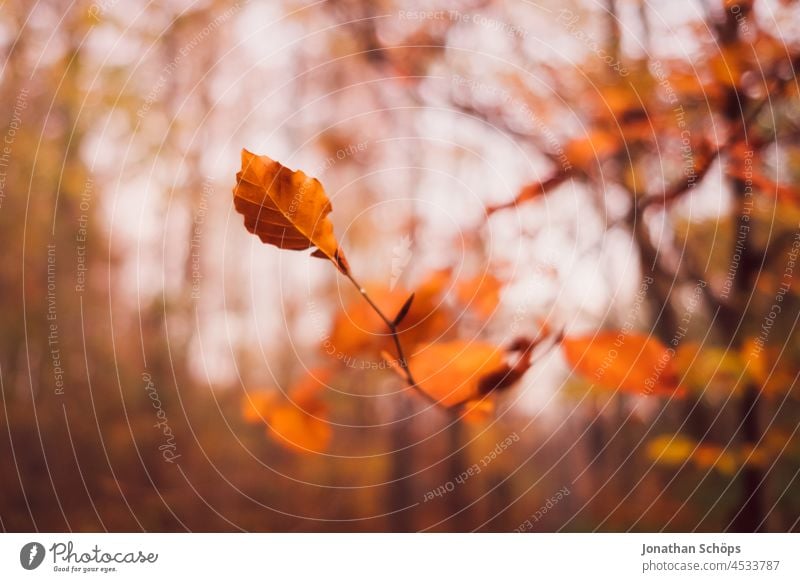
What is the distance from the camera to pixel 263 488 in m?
2.66

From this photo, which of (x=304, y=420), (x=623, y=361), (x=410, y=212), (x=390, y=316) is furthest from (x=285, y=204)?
(x=410, y=212)

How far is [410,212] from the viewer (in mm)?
1180

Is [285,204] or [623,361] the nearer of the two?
[285,204]

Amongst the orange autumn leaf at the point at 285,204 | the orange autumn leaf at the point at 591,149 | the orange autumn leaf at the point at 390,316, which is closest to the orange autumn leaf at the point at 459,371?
the orange autumn leaf at the point at 390,316

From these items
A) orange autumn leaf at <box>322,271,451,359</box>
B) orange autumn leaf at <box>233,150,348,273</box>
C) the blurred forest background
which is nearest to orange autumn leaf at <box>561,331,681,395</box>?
the blurred forest background

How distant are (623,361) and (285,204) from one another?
47cm

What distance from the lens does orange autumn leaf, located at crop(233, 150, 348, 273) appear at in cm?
38

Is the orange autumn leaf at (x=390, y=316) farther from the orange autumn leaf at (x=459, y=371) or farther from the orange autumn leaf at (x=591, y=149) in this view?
the orange autumn leaf at (x=591, y=149)

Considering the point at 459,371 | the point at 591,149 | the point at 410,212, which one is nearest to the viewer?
the point at 459,371

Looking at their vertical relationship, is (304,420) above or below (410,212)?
below

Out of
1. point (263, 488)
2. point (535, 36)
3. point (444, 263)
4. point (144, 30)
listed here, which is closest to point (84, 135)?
point (144, 30)

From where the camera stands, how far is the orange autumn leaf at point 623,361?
0.61 m

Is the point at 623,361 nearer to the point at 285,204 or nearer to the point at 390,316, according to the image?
the point at 390,316

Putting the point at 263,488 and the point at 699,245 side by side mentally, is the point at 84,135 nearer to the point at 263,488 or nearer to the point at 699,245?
the point at 699,245
